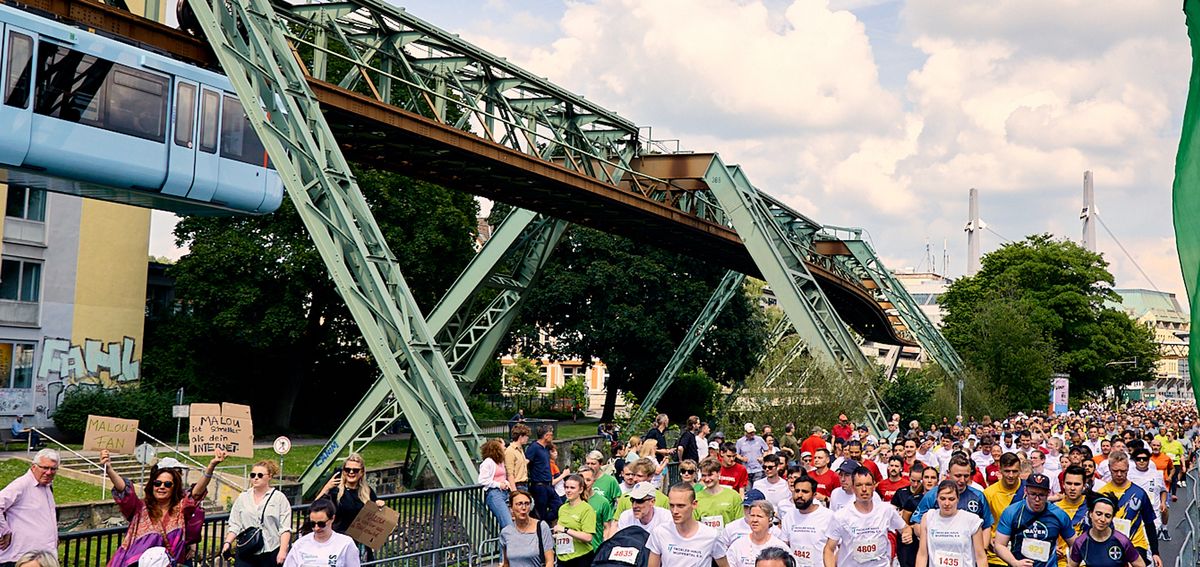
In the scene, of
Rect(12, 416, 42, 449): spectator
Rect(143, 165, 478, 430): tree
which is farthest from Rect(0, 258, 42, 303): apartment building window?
Rect(143, 165, 478, 430): tree

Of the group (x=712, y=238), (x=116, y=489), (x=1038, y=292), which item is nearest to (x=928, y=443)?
(x=116, y=489)

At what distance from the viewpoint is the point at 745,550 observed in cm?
837

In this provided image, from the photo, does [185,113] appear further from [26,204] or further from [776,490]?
[26,204]

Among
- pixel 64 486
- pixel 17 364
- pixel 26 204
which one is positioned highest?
pixel 26 204

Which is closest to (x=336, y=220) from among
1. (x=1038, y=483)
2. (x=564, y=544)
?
(x=564, y=544)

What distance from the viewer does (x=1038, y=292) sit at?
234 ft

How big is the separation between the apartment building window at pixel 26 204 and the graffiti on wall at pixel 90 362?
4.01 metres

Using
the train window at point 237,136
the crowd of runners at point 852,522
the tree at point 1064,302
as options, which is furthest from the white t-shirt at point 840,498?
the tree at point 1064,302

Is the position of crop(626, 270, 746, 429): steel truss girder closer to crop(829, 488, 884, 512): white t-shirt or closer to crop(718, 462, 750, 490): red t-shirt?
crop(718, 462, 750, 490): red t-shirt

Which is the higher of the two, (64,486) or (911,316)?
(911,316)

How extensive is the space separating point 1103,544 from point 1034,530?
57 cm

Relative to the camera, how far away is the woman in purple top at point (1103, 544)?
9.13 m

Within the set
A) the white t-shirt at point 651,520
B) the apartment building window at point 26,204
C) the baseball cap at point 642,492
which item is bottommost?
the white t-shirt at point 651,520

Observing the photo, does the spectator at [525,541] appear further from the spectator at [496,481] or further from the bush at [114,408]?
the bush at [114,408]
